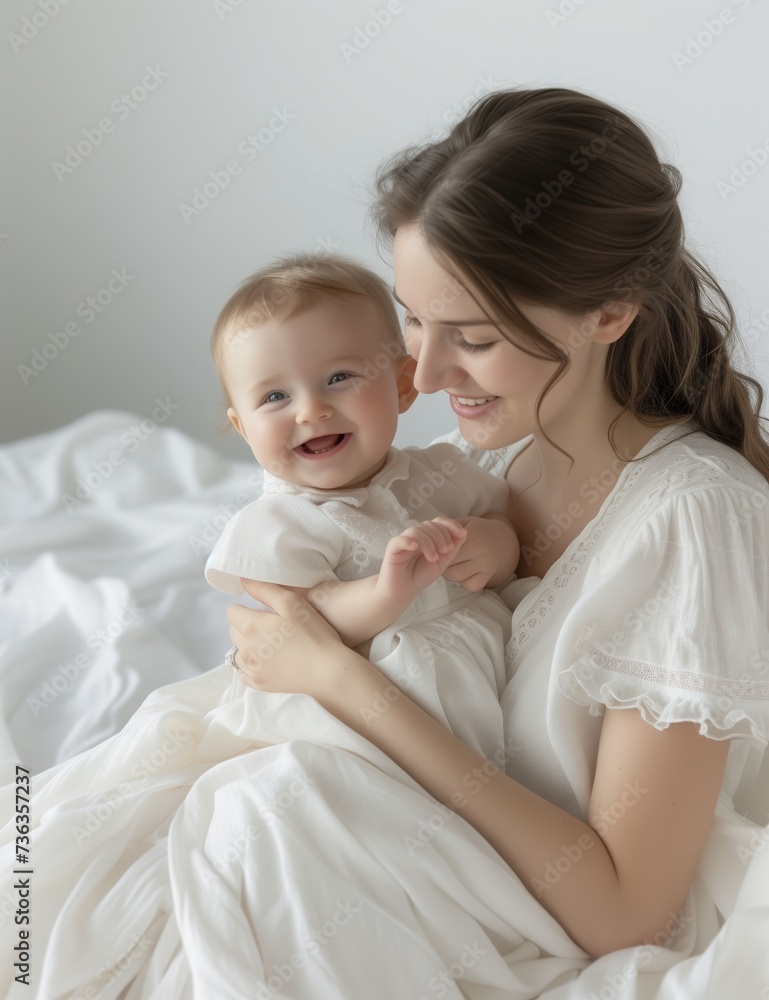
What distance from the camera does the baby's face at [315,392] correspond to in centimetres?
135

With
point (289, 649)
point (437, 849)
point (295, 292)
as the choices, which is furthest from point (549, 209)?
point (437, 849)

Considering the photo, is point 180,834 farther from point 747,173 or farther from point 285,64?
point 285,64

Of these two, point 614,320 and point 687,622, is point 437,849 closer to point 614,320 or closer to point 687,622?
point 687,622

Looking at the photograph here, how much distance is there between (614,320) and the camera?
1284 mm

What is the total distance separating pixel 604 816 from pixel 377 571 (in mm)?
428

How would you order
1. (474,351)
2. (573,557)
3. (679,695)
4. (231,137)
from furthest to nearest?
(231,137) < (573,557) < (474,351) < (679,695)

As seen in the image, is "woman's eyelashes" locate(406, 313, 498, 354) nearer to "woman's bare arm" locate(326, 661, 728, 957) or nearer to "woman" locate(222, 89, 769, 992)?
"woman" locate(222, 89, 769, 992)

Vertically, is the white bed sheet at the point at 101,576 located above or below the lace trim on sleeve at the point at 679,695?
above

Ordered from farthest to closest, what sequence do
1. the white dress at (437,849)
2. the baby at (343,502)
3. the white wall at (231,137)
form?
the white wall at (231,137)
the baby at (343,502)
the white dress at (437,849)

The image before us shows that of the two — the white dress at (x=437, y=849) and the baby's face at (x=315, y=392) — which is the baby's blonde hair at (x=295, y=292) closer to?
the baby's face at (x=315, y=392)

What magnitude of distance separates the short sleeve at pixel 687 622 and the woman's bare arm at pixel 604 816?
4 cm

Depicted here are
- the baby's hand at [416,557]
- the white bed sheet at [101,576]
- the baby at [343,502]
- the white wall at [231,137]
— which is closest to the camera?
the baby's hand at [416,557]

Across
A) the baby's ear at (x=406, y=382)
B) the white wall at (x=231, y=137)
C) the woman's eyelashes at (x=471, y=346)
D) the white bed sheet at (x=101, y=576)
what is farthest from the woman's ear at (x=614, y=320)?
the white wall at (x=231, y=137)

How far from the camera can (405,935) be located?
1082 millimetres
